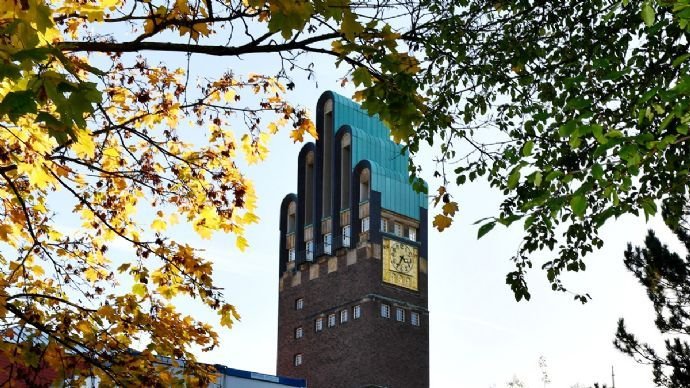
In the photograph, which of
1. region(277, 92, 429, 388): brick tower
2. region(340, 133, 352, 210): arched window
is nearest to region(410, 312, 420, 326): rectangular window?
region(277, 92, 429, 388): brick tower

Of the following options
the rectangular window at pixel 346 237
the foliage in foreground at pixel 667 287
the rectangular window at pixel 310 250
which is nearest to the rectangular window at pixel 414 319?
the rectangular window at pixel 346 237

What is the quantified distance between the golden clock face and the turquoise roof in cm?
250

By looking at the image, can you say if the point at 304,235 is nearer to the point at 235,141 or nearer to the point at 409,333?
the point at 409,333

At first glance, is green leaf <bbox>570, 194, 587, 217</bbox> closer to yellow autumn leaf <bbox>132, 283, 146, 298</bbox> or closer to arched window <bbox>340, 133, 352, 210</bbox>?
yellow autumn leaf <bbox>132, 283, 146, 298</bbox>

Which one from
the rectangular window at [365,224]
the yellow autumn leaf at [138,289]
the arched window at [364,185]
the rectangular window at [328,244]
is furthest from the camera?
the rectangular window at [328,244]

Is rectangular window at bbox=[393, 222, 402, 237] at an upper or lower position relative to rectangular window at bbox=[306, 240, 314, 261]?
upper

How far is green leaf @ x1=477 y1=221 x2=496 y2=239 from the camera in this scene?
6.93 meters

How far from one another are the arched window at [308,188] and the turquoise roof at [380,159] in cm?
419

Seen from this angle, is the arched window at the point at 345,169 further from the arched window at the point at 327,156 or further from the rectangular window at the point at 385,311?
the rectangular window at the point at 385,311

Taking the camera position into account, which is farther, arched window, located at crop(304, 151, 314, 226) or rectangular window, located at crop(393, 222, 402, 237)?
arched window, located at crop(304, 151, 314, 226)

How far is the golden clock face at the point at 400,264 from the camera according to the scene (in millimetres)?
67312

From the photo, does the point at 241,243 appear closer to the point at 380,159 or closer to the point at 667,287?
the point at 667,287

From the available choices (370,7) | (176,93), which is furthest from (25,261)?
(370,7)

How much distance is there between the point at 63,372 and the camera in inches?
365
